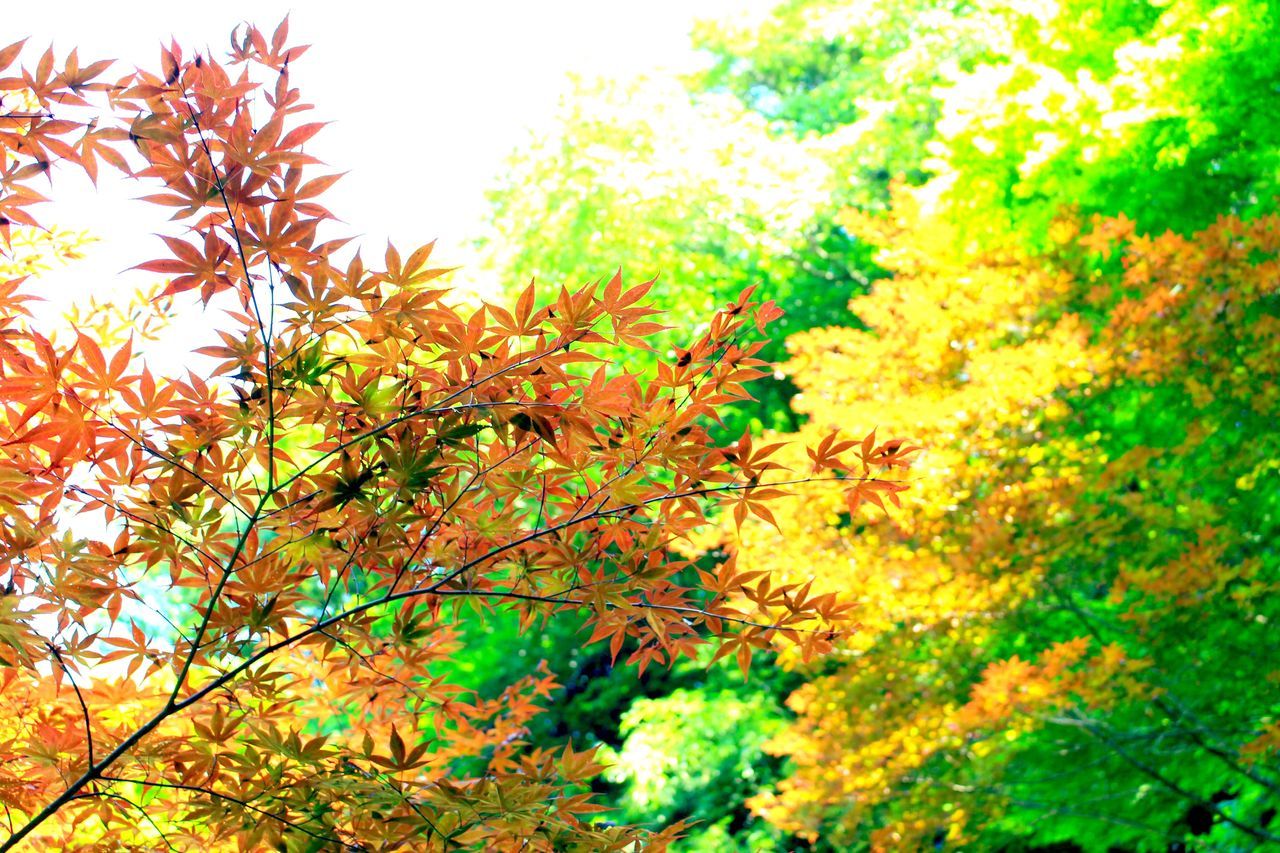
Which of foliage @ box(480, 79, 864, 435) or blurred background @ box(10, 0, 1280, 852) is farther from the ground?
foliage @ box(480, 79, 864, 435)

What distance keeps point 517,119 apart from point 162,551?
11495mm

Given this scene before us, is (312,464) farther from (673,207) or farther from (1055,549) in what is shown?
(673,207)

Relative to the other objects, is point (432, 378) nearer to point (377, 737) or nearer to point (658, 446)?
point (658, 446)

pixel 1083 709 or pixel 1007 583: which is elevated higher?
pixel 1007 583

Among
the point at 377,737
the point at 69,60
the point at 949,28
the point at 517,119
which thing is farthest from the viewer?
the point at 517,119

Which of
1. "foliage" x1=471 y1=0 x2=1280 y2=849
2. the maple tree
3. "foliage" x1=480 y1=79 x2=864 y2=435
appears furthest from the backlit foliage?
"foliage" x1=480 y1=79 x2=864 y2=435

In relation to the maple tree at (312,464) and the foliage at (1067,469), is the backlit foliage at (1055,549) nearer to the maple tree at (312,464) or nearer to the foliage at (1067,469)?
the foliage at (1067,469)

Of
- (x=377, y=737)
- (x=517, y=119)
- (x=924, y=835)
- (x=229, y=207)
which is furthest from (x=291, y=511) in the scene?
(x=517, y=119)

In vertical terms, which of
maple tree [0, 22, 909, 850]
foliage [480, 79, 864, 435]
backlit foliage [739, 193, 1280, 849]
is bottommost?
maple tree [0, 22, 909, 850]

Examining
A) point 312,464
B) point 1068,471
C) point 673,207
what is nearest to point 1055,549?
point 1068,471

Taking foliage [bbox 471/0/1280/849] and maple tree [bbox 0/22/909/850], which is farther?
foliage [bbox 471/0/1280/849]

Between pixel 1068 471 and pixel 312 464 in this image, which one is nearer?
pixel 312 464

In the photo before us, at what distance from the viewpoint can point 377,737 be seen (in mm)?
2963

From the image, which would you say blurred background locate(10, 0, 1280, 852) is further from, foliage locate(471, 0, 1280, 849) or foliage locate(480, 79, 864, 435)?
foliage locate(480, 79, 864, 435)
